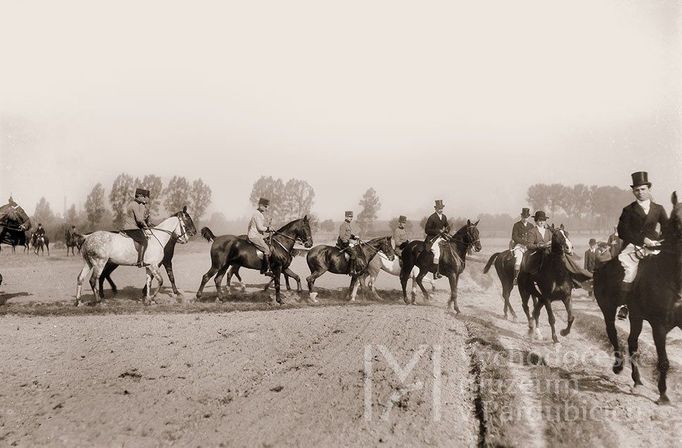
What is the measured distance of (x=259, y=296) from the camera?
1518cm

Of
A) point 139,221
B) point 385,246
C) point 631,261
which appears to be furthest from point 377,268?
point 631,261

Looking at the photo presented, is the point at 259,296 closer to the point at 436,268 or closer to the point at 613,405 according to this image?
the point at 436,268

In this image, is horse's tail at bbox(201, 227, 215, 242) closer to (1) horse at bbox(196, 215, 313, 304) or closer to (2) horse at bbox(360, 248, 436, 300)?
(1) horse at bbox(196, 215, 313, 304)

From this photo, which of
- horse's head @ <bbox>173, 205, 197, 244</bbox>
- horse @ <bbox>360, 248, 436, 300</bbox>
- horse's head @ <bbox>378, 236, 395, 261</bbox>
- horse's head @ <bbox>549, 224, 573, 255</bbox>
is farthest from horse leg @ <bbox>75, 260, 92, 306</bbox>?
horse's head @ <bbox>549, 224, 573, 255</bbox>

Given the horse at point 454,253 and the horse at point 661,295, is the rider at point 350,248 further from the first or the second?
the horse at point 661,295

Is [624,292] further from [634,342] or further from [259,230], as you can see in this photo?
[259,230]

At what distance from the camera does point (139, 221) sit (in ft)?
42.4

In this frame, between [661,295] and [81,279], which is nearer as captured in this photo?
[661,295]

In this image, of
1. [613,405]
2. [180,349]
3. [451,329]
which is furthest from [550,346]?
[180,349]

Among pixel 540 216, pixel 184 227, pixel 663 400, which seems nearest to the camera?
pixel 663 400

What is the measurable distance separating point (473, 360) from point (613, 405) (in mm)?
2408

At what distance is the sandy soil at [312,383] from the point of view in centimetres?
526

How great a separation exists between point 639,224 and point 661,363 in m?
2.15

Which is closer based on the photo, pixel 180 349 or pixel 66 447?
pixel 66 447
